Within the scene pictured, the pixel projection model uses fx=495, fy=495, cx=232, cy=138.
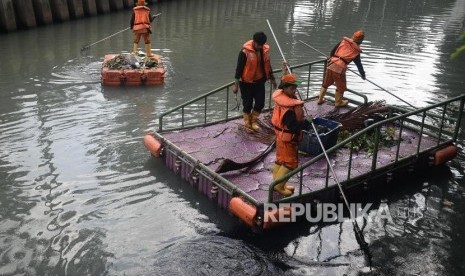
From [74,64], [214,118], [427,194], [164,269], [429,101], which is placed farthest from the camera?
[74,64]

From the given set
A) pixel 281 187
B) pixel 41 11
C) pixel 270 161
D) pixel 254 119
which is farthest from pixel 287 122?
pixel 41 11

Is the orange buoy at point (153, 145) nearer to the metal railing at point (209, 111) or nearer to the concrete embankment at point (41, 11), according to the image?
the metal railing at point (209, 111)

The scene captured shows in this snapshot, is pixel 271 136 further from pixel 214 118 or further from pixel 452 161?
pixel 452 161

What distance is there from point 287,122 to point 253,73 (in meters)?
2.76

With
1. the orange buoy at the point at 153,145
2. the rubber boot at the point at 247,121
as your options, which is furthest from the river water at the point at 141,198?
the rubber boot at the point at 247,121

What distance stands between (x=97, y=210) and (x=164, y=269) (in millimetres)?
2050

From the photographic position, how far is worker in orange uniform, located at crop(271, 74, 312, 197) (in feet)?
23.6

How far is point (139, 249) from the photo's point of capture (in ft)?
24.1

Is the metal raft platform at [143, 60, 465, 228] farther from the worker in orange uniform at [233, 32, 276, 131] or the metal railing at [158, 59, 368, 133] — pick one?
the metal railing at [158, 59, 368, 133]

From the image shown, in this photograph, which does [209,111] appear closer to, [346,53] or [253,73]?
[253,73]

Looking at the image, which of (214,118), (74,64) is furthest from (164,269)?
(74,64)

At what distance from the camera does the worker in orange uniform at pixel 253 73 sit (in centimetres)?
948

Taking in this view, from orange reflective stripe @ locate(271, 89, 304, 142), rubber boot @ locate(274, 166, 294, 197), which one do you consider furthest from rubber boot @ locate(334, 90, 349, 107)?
orange reflective stripe @ locate(271, 89, 304, 142)

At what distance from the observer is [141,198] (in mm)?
Answer: 8766
